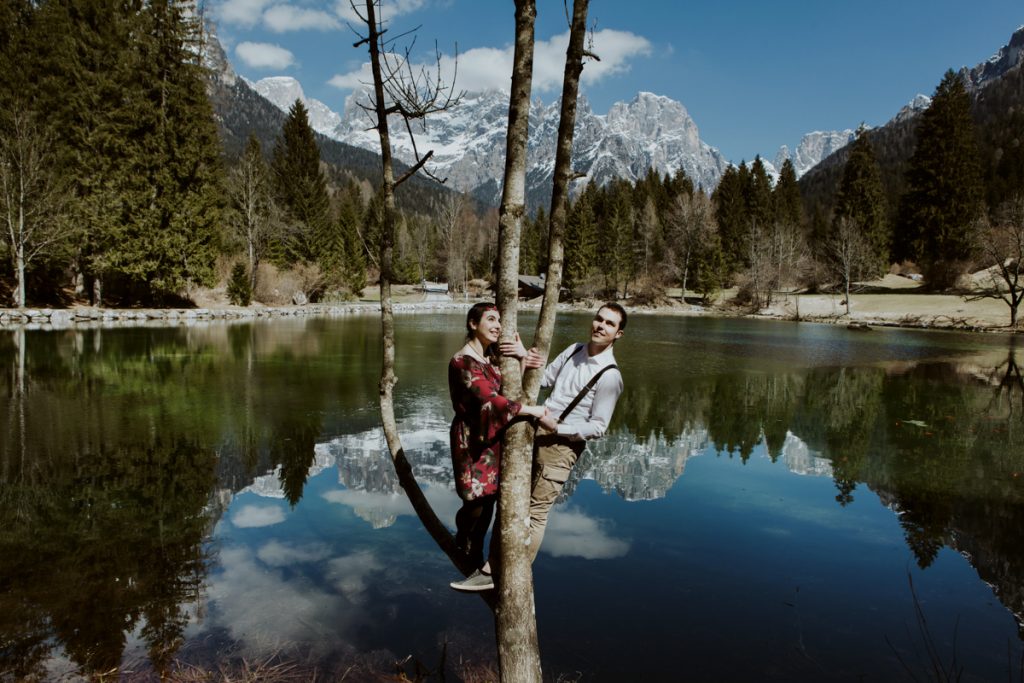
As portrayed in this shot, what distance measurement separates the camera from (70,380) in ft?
40.9

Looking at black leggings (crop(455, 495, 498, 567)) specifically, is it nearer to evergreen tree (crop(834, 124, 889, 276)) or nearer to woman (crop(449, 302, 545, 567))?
woman (crop(449, 302, 545, 567))

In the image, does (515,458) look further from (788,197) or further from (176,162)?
(788,197)

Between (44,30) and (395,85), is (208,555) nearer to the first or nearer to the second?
(395,85)

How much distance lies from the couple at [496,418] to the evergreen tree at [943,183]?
48147 mm

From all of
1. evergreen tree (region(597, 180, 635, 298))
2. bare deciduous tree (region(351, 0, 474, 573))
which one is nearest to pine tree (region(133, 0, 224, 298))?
bare deciduous tree (region(351, 0, 474, 573))

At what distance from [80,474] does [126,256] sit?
25.8 meters

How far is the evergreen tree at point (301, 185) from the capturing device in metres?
44.5

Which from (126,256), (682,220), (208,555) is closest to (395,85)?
(208,555)

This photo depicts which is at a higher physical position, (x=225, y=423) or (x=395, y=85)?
(x=395, y=85)

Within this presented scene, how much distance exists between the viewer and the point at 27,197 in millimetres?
24406

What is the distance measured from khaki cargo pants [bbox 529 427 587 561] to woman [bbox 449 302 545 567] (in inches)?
9.9

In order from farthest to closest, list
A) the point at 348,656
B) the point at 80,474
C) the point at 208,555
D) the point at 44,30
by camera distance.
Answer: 1. the point at 44,30
2. the point at 80,474
3. the point at 208,555
4. the point at 348,656

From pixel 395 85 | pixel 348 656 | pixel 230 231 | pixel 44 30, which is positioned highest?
pixel 44 30

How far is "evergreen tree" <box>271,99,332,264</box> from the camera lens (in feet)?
146
